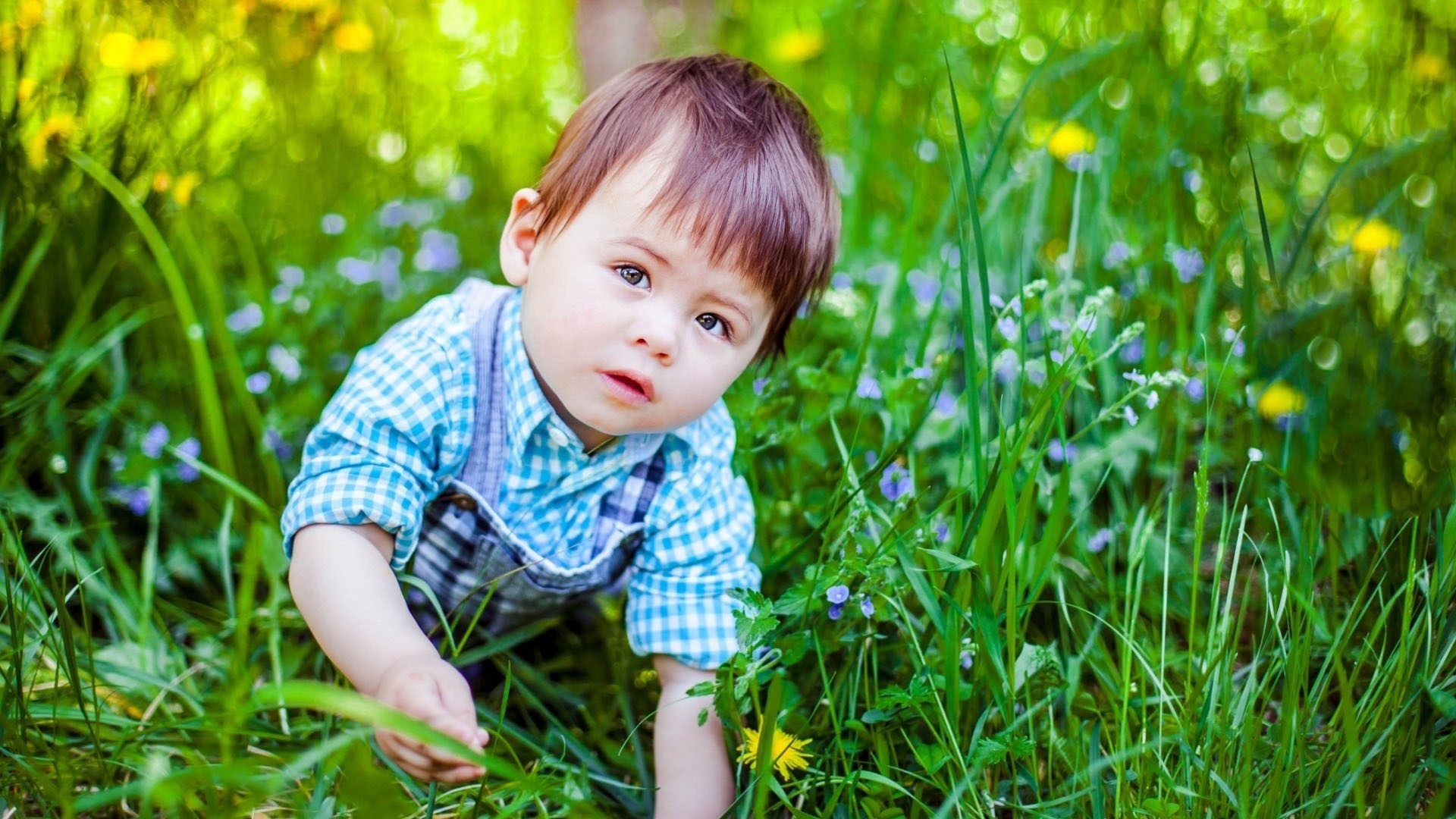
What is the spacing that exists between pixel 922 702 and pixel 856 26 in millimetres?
Answer: 2145

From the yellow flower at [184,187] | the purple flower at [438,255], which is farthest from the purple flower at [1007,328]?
the yellow flower at [184,187]

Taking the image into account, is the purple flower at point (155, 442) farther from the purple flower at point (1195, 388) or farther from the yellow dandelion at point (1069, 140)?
the yellow dandelion at point (1069, 140)

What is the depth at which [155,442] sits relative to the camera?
1.75 meters

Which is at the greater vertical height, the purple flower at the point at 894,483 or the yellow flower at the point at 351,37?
the yellow flower at the point at 351,37

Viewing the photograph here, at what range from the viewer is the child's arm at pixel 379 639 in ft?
3.32

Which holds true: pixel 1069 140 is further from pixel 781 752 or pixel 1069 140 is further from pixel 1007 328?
pixel 781 752

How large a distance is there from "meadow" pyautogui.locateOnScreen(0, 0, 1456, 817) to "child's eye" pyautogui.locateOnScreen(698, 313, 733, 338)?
0.27 meters

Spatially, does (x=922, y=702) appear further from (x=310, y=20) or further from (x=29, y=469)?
(x=310, y=20)

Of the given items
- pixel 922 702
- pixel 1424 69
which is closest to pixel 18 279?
pixel 922 702

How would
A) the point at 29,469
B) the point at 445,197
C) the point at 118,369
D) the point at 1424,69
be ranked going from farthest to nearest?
the point at 445,197 → the point at 1424,69 → the point at 118,369 → the point at 29,469

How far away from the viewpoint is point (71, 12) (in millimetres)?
1829

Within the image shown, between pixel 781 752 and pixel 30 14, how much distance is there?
5.64ft

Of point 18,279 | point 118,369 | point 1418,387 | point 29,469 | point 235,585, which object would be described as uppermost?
point 1418,387

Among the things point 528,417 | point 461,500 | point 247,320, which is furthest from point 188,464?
point 528,417
